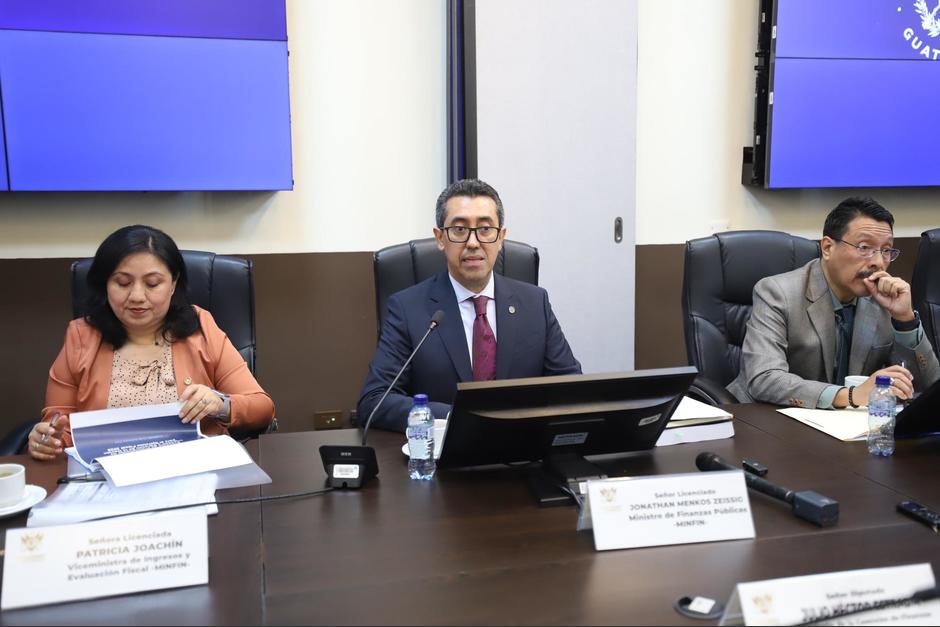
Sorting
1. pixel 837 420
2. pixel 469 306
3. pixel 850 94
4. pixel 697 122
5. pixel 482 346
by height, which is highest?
pixel 850 94

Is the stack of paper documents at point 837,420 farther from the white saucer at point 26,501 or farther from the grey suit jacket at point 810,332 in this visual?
the white saucer at point 26,501

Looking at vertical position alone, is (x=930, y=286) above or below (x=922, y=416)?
above

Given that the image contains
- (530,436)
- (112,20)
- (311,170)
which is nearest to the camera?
(530,436)

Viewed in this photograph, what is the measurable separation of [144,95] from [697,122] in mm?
2399

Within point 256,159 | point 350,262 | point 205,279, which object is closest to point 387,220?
point 350,262

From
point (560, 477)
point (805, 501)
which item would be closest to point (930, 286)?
point (805, 501)

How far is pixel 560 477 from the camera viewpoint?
54.1 inches

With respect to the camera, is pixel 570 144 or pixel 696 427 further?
pixel 570 144

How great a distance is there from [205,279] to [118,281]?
10.3 inches

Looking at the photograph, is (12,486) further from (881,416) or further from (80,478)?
(881,416)

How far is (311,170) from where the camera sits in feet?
10.5

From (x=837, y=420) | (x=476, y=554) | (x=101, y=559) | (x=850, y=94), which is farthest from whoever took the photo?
(x=850, y=94)

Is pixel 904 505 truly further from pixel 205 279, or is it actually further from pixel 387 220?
pixel 387 220

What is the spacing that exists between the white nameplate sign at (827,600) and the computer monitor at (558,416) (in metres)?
0.46
